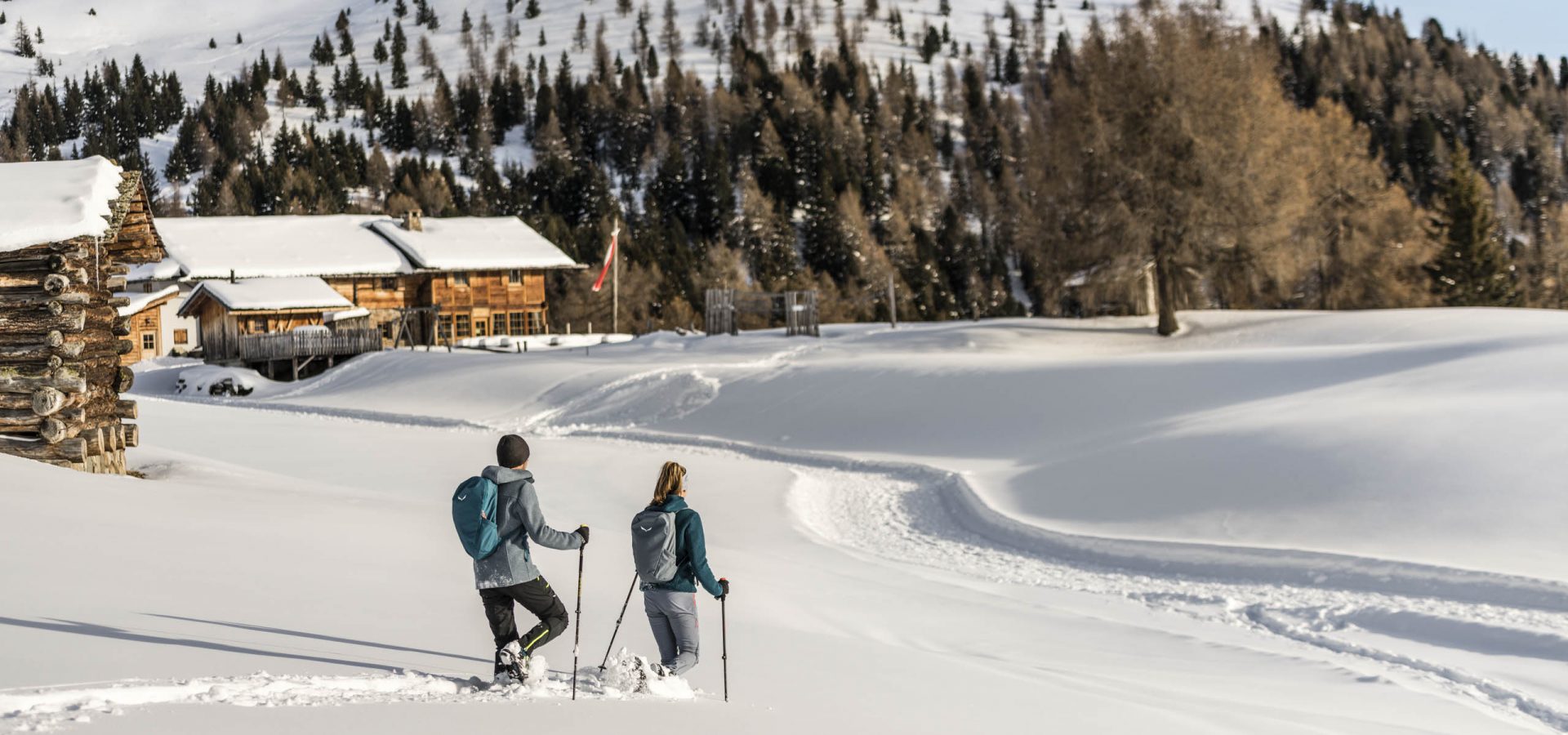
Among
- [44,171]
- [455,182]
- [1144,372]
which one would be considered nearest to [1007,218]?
[455,182]

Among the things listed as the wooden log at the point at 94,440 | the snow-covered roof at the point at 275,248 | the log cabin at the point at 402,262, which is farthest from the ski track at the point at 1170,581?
the snow-covered roof at the point at 275,248

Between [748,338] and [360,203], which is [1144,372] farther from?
[360,203]

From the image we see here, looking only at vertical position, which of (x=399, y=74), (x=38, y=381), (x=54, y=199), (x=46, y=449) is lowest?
(x=46, y=449)

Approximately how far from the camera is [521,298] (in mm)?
63438

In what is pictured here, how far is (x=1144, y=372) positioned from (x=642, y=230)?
83056mm

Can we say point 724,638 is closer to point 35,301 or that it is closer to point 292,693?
point 292,693

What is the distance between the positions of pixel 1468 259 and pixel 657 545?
2451 inches

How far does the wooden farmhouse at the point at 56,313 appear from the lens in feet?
46.8

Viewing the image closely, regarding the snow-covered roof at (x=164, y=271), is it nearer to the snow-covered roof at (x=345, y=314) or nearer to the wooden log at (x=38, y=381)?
the snow-covered roof at (x=345, y=314)

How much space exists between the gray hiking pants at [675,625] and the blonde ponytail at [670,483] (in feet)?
1.98

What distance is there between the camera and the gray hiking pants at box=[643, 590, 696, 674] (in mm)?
7652

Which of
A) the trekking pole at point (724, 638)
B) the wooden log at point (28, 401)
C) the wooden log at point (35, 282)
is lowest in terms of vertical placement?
the trekking pole at point (724, 638)

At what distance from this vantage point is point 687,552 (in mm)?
7609

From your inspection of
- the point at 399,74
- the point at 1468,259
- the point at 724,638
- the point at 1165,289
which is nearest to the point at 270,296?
the point at 1165,289
